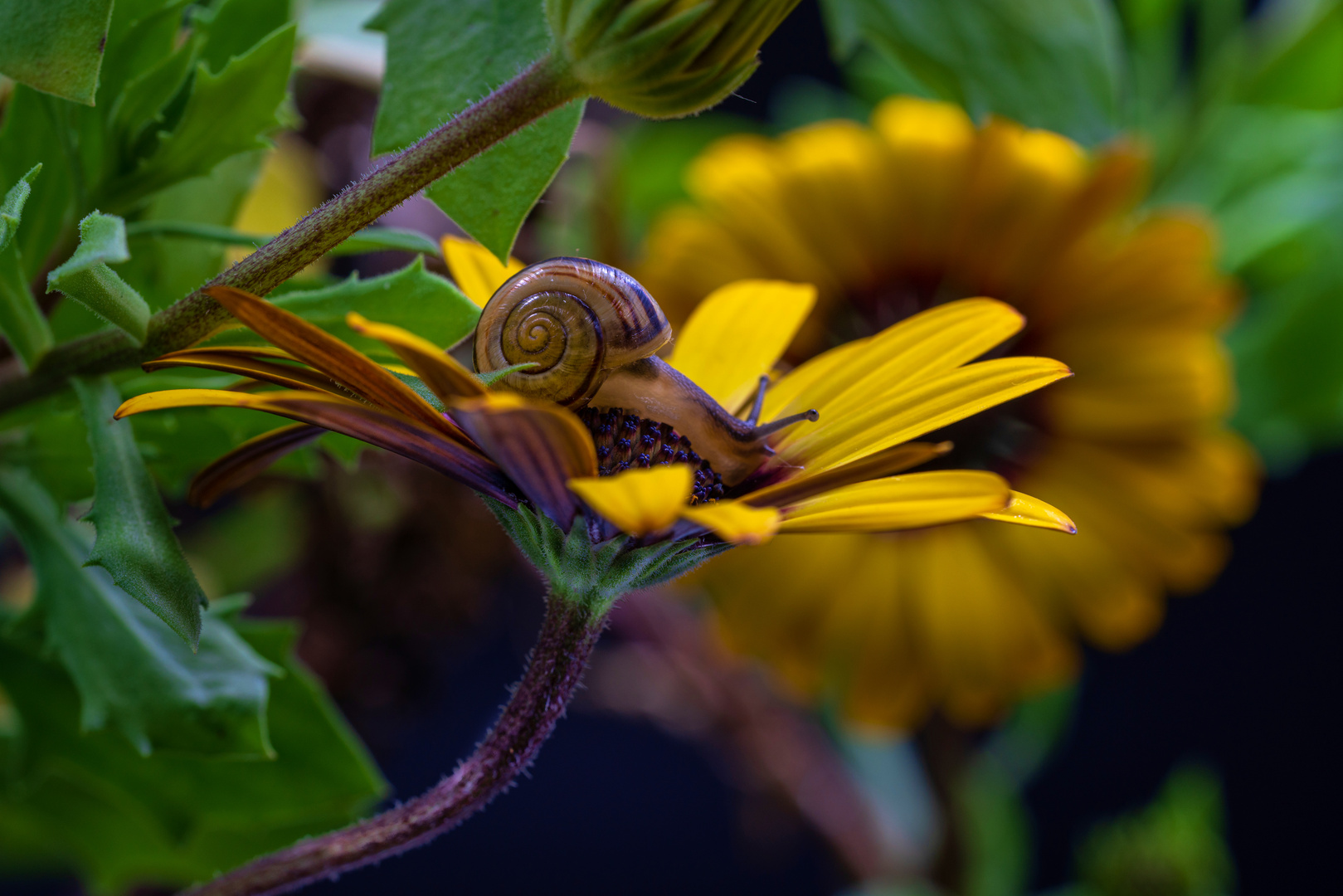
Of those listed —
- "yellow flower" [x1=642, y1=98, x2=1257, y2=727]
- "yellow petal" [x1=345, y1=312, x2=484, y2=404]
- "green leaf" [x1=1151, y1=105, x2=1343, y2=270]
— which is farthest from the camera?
"green leaf" [x1=1151, y1=105, x2=1343, y2=270]

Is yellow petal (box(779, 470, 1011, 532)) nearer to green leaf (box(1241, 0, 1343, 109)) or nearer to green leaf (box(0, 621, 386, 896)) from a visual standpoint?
green leaf (box(0, 621, 386, 896))

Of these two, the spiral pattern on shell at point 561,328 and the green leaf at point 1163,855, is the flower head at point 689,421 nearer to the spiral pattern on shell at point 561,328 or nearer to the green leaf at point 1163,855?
the spiral pattern on shell at point 561,328

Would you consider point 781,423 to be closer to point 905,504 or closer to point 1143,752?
point 905,504

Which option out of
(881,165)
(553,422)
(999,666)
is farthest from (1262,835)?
(553,422)

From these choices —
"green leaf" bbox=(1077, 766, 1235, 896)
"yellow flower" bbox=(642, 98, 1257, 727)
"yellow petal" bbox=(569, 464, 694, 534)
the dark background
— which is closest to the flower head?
"yellow petal" bbox=(569, 464, 694, 534)

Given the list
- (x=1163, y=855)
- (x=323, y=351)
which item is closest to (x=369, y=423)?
(x=323, y=351)

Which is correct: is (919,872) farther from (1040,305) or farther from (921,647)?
(1040,305)

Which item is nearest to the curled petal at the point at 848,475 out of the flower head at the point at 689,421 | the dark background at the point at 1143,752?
the flower head at the point at 689,421
